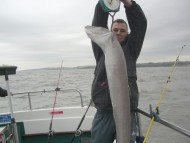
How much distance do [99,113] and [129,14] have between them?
1.22 meters

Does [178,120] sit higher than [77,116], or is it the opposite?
[77,116]

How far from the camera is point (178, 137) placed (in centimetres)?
1027

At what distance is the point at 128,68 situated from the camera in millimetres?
3080

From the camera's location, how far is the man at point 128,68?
9.97 feet

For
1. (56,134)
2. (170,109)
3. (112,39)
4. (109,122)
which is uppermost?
(112,39)

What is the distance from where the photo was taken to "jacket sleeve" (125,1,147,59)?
302 cm

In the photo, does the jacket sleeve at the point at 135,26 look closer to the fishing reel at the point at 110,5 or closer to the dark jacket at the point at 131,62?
the dark jacket at the point at 131,62

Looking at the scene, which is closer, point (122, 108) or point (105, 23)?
point (122, 108)

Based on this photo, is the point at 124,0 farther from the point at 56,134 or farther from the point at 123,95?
the point at 56,134

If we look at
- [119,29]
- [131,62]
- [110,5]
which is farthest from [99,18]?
[131,62]

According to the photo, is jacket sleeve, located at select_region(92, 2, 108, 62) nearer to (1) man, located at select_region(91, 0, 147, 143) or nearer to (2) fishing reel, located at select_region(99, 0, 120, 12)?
(1) man, located at select_region(91, 0, 147, 143)

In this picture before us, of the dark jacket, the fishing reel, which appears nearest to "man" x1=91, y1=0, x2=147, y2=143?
the dark jacket

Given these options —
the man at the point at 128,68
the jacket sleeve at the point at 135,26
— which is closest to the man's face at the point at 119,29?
the man at the point at 128,68

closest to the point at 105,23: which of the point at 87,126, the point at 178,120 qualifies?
the point at 87,126
